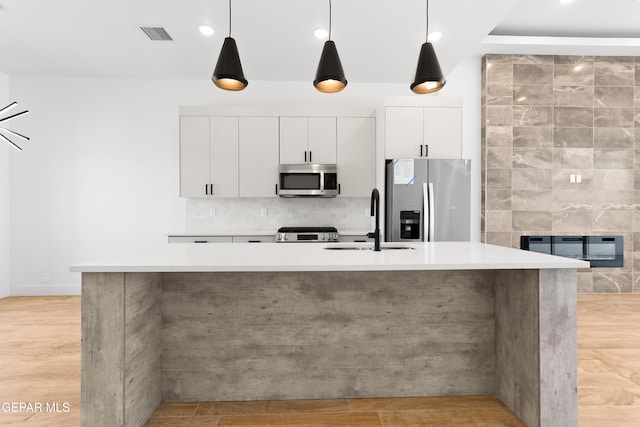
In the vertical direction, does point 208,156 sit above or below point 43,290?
above

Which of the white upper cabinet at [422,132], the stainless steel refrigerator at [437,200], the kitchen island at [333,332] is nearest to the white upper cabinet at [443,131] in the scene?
the white upper cabinet at [422,132]

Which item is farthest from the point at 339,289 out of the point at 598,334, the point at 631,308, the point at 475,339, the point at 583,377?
the point at 631,308

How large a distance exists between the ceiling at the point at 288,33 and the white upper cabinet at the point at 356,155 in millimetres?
676

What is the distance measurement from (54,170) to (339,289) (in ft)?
15.2

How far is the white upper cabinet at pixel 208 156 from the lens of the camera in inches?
177

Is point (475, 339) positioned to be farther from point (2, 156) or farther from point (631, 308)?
point (2, 156)

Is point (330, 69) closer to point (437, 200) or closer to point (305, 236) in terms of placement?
point (437, 200)

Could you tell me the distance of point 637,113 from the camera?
4832 millimetres

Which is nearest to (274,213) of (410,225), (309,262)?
(410,225)

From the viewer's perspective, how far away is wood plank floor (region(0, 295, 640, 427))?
75.8 inches

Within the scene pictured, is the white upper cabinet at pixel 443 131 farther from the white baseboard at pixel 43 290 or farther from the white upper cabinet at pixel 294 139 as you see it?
the white baseboard at pixel 43 290

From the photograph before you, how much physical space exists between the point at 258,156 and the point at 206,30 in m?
1.52

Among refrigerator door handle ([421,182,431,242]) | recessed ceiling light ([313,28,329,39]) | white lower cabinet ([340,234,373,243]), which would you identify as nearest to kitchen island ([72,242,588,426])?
refrigerator door handle ([421,182,431,242])

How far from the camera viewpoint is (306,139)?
180 inches
